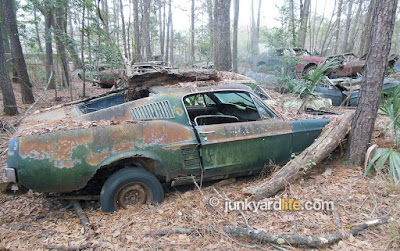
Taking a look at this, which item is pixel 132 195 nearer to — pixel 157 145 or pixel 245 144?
pixel 157 145

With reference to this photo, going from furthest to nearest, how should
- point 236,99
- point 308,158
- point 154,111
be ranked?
point 236,99
point 308,158
point 154,111

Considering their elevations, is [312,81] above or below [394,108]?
above

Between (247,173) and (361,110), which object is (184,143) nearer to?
(247,173)

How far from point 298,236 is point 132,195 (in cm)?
184

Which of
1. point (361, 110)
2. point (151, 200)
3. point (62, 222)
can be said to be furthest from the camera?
point (361, 110)

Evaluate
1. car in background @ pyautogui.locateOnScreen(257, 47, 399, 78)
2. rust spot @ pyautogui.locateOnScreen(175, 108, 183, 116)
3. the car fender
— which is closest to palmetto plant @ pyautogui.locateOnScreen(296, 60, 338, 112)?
rust spot @ pyautogui.locateOnScreen(175, 108, 183, 116)

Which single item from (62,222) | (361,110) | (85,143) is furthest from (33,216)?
(361,110)

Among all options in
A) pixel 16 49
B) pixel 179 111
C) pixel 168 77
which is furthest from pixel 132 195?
pixel 16 49

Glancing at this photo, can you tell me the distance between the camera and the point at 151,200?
3131mm

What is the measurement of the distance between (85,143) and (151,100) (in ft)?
3.03

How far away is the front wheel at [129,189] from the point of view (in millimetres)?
2908

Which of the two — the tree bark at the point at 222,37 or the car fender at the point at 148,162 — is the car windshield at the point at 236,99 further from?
the tree bark at the point at 222,37

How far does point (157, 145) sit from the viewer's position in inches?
118

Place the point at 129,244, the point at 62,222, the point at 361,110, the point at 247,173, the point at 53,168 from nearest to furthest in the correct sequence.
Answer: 1. the point at 129,244
2. the point at 53,168
3. the point at 62,222
4. the point at 361,110
5. the point at 247,173
